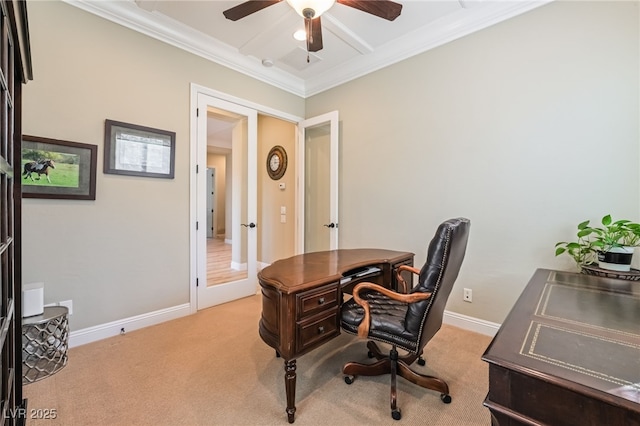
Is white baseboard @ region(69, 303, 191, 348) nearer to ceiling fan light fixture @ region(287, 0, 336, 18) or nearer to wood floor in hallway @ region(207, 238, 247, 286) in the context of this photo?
wood floor in hallway @ region(207, 238, 247, 286)

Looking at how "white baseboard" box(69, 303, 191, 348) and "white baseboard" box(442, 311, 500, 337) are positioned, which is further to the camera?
"white baseboard" box(442, 311, 500, 337)

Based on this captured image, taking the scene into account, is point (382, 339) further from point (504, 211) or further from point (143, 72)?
point (143, 72)

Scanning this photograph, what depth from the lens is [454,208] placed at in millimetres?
2744

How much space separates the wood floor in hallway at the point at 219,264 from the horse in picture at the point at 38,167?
152cm

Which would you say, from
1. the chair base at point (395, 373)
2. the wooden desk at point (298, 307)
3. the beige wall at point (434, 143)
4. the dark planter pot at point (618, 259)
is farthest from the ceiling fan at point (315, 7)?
the chair base at point (395, 373)

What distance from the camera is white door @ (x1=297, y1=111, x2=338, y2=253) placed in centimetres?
400

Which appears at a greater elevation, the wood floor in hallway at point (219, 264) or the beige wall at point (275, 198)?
the beige wall at point (275, 198)

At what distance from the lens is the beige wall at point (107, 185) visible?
7.04 ft

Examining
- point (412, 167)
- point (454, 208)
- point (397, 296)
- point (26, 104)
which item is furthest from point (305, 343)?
point (26, 104)

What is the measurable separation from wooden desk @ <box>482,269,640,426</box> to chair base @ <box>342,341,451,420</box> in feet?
2.79

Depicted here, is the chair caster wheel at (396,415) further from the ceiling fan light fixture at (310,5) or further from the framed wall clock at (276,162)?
the framed wall clock at (276,162)

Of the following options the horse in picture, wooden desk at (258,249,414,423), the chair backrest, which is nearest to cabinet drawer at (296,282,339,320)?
wooden desk at (258,249,414,423)

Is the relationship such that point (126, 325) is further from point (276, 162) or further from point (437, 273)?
point (276, 162)

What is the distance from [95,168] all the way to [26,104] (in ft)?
1.90
